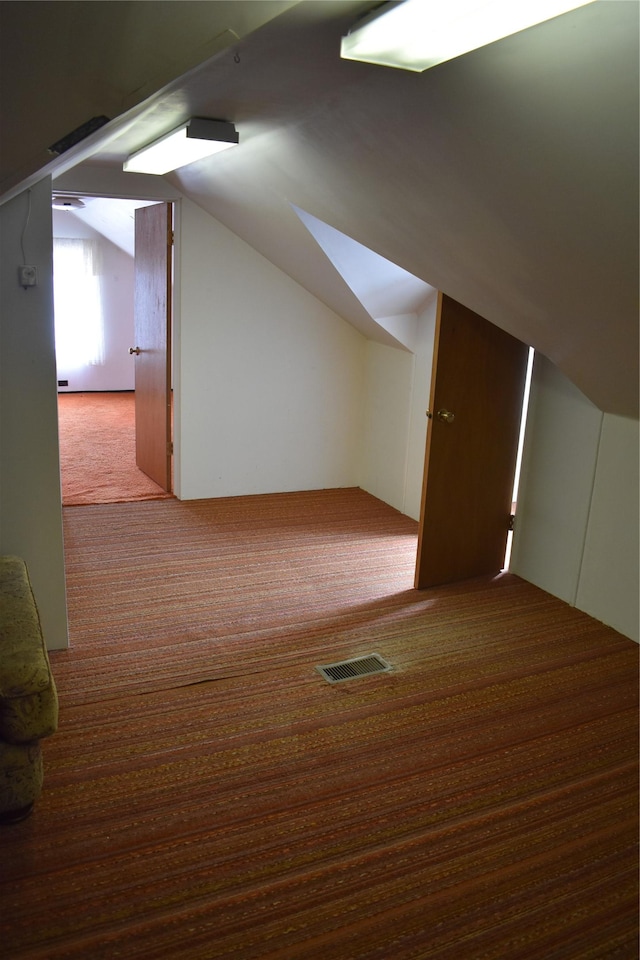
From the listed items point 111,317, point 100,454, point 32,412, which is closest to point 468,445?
point 32,412

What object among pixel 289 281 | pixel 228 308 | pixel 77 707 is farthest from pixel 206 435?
pixel 77 707

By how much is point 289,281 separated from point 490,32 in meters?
4.06

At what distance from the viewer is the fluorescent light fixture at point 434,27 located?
1.64m

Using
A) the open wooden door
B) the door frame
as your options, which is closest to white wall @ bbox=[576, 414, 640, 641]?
the open wooden door

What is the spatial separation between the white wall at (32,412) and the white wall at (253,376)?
7.52 feet

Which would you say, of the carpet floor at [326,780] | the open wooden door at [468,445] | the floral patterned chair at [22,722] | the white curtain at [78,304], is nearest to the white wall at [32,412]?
the carpet floor at [326,780]

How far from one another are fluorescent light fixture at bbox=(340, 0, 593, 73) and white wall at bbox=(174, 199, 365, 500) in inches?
144

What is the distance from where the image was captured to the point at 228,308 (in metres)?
5.61

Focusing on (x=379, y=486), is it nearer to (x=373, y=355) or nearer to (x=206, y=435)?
(x=373, y=355)

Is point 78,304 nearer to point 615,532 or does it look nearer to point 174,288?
point 174,288

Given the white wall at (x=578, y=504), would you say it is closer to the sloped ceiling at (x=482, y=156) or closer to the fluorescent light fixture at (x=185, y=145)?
the sloped ceiling at (x=482, y=156)

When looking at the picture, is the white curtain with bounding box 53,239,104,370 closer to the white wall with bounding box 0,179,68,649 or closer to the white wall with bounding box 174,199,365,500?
the white wall with bounding box 174,199,365,500

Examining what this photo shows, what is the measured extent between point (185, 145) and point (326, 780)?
111 inches

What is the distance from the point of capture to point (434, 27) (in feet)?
5.82
